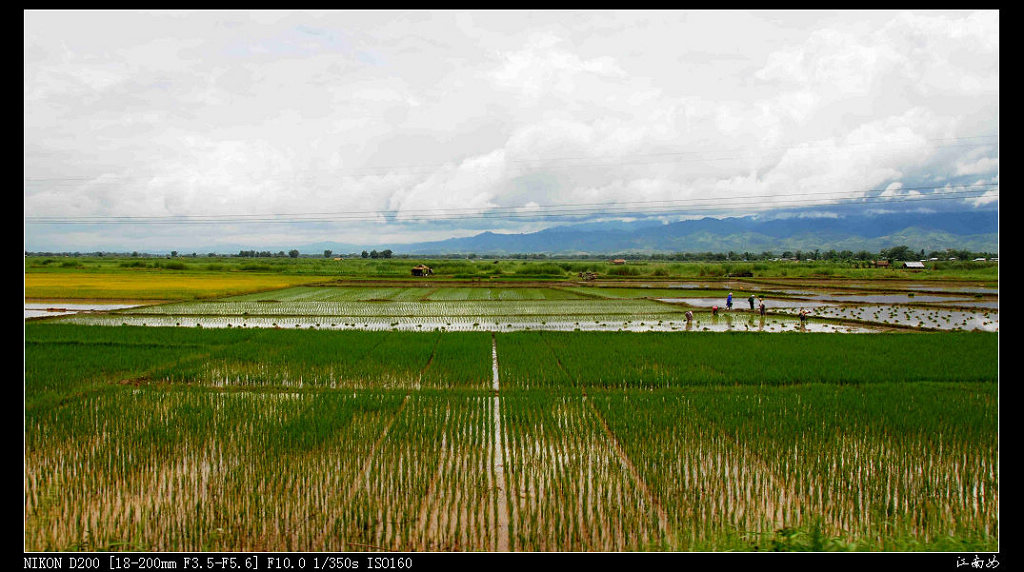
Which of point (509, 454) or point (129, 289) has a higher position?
point (129, 289)

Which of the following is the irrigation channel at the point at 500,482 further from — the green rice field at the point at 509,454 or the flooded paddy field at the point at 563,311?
the flooded paddy field at the point at 563,311

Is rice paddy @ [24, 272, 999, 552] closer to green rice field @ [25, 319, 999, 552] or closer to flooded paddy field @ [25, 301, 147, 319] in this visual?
green rice field @ [25, 319, 999, 552]

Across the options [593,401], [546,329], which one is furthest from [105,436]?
[546,329]

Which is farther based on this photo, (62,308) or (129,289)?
(129,289)

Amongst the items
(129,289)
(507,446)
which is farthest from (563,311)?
(129,289)

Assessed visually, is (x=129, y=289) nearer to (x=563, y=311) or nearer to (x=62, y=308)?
(x=62, y=308)

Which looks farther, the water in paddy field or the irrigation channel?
the water in paddy field

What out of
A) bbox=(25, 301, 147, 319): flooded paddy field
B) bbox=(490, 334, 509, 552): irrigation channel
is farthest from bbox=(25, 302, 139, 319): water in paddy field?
bbox=(490, 334, 509, 552): irrigation channel

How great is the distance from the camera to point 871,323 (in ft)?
59.4

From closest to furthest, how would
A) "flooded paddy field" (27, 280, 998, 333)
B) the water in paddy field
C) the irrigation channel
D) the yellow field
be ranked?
the irrigation channel
"flooded paddy field" (27, 280, 998, 333)
the water in paddy field
the yellow field

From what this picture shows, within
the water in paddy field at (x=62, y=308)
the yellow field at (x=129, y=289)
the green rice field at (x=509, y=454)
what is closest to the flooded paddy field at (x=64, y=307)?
the water in paddy field at (x=62, y=308)

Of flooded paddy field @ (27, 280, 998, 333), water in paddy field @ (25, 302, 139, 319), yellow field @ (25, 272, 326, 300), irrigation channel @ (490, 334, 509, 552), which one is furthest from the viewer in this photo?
yellow field @ (25, 272, 326, 300)

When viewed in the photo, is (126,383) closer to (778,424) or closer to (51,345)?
(51,345)

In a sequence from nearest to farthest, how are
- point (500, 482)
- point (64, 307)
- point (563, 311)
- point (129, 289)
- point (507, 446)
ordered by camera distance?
point (500, 482) < point (507, 446) < point (64, 307) < point (563, 311) < point (129, 289)
